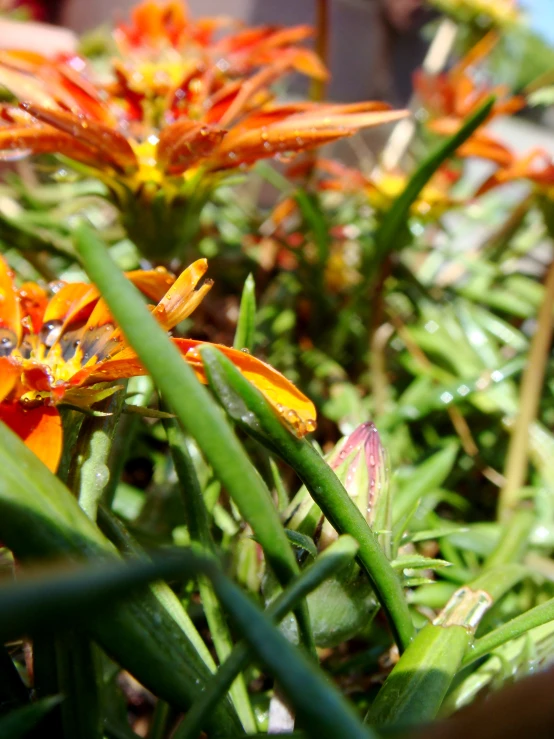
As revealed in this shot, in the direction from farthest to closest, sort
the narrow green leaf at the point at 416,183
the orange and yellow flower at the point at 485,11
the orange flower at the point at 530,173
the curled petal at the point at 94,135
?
the orange and yellow flower at the point at 485,11 < the orange flower at the point at 530,173 < the narrow green leaf at the point at 416,183 < the curled petal at the point at 94,135

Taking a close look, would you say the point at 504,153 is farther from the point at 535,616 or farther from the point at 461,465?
the point at 535,616

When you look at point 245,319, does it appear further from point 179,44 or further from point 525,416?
point 179,44

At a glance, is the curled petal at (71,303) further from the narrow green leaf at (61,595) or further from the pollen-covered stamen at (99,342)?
the narrow green leaf at (61,595)

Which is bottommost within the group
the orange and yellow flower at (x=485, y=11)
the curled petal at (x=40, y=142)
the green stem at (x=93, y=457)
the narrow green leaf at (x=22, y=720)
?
the narrow green leaf at (x=22, y=720)

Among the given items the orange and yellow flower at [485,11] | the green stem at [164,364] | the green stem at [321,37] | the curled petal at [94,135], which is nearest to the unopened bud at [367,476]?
the green stem at [164,364]

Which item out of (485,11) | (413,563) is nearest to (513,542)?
(413,563)

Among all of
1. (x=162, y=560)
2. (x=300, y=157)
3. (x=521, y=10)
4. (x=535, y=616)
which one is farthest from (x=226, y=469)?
(x=521, y=10)

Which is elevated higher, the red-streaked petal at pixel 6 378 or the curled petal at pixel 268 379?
the red-streaked petal at pixel 6 378
